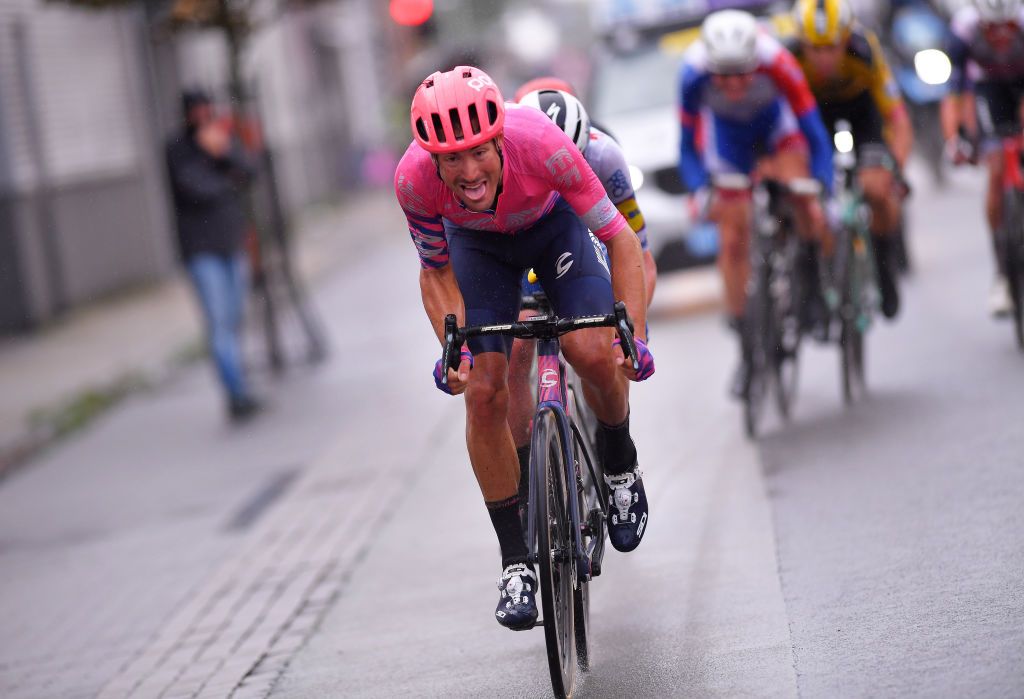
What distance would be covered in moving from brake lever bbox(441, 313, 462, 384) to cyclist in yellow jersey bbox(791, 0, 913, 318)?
4985 mm

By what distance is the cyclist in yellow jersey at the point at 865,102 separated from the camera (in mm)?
9375

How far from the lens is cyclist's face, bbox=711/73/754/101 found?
8.68 metres

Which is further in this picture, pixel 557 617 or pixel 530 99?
pixel 530 99

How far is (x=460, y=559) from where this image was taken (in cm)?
724

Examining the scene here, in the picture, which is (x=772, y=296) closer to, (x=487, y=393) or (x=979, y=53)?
(x=979, y=53)

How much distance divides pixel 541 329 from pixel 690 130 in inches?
167

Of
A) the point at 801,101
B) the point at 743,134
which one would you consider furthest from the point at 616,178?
the point at 743,134

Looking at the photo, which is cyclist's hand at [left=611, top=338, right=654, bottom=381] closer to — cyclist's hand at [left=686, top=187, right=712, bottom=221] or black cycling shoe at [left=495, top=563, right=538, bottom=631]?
black cycling shoe at [left=495, top=563, right=538, bottom=631]

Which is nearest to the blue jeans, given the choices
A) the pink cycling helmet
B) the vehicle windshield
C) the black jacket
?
the black jacket


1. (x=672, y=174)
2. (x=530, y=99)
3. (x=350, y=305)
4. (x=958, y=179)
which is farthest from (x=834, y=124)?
(x=958, y=179)

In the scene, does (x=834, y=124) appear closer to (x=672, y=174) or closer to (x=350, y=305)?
(x=672, y=174)

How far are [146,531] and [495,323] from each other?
418 cm

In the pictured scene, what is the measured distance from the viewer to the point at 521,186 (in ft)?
17.1

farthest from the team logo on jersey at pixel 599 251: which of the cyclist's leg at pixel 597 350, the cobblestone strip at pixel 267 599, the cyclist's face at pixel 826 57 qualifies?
the cyclist's face at pixel 826 57
